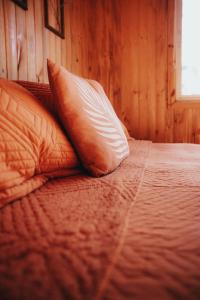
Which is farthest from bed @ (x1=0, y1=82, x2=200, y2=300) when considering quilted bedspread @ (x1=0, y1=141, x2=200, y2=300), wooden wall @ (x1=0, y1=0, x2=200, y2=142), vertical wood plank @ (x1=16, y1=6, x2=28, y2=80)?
wooden wall @ (x1=0, y1=0, x2=200, y2=142)

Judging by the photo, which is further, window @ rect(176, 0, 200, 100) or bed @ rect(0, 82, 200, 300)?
window @ rect(176, 0, 200, 100)

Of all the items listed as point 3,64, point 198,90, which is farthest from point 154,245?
point 198,90

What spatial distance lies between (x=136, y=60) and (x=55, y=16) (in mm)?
898

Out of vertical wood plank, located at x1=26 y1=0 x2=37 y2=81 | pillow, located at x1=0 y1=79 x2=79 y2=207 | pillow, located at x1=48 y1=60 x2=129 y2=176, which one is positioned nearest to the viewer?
pillow, located at x1=0 y1=79 x2=79 y2=207

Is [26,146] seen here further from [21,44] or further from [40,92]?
[21,44]

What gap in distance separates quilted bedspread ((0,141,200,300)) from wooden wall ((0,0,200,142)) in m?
1.79

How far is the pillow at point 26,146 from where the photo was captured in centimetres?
65

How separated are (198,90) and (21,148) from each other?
2.17 meters

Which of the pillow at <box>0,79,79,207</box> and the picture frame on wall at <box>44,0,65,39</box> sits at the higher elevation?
the picture frame on wall at <box>44,0,65,39</box>

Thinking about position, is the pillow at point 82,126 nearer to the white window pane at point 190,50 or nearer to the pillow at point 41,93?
the pillow at point 41,93

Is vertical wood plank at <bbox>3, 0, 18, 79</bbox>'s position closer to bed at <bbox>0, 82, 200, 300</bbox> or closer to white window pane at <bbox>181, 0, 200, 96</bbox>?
bed at <bbox>0, 82, 200, 300</bbox>

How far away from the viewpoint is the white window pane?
241 centimetres

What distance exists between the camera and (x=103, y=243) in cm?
43

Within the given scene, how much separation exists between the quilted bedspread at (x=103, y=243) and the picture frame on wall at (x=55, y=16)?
139 centimetres
